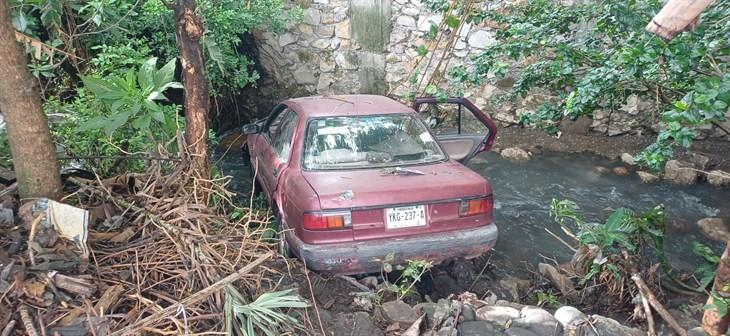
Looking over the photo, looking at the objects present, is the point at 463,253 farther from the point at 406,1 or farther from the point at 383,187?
the point at 406,1

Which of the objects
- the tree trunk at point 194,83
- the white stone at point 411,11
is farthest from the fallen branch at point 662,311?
the white stone at point 411,11

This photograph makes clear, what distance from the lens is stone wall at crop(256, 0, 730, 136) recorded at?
839 centimetres

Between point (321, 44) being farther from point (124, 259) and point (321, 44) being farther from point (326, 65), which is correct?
point (124, 259)

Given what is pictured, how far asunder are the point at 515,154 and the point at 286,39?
15.1 feet

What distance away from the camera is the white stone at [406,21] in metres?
8.61

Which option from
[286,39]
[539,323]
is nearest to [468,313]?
[539,323]

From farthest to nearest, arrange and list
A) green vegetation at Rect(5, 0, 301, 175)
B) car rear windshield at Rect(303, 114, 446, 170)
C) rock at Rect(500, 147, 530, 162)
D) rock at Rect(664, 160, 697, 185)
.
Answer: rock at Rect(500, 147, 530, 162)
rock at Rect(664, 160, 697, 185)
car rear windshield at Rect(303, 114, 446, 170)
green vegetation at Rect(5, 0, 301, 175)

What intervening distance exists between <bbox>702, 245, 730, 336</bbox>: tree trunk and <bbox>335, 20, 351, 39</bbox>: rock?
24.2 ft

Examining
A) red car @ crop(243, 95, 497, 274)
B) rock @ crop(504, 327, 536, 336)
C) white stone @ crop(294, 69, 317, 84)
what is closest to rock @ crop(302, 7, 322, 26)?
white stone @ crop(294, 69, 317, 84)

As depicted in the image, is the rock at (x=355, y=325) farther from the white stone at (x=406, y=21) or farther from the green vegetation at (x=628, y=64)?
the white stone at (x=406, y=21)

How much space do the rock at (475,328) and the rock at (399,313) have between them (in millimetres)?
276

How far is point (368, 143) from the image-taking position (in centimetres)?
413

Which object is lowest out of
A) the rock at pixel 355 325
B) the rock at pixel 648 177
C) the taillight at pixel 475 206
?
Result: the rock at pixel 648 177

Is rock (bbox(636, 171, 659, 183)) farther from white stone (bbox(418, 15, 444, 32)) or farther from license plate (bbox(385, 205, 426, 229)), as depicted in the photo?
license plate (bbox(385, 205, 426, 229))
